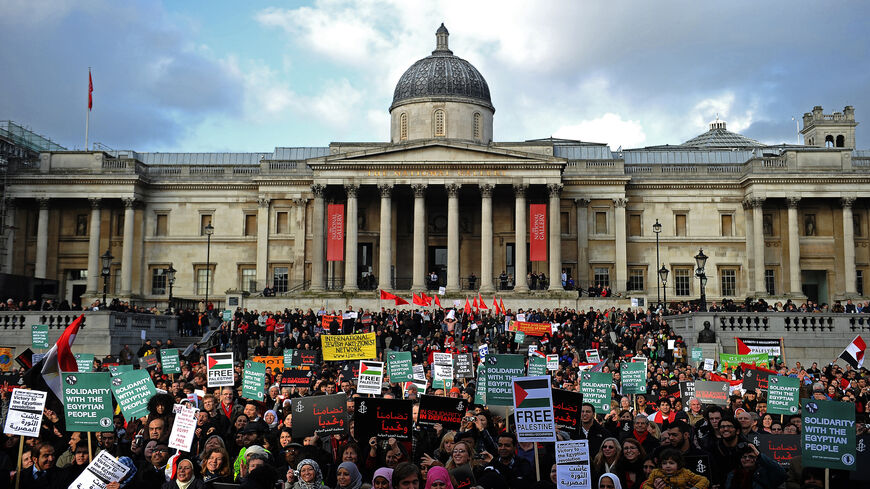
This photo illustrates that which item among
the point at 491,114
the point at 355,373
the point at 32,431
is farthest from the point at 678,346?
the point at 491,114

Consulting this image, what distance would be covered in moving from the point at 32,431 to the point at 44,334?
1672 centimetres

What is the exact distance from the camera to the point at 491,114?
6012cm

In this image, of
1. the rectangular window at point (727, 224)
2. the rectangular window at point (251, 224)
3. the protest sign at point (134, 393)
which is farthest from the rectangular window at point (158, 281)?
the protest sign at point (134, 393)

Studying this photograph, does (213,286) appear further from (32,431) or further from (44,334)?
(32,431)

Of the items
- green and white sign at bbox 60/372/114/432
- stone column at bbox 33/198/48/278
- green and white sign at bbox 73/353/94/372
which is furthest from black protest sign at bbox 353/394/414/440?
stone column at bbox 33/198/48/278

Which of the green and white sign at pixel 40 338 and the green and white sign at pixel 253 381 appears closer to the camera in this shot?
the green and white sign at pixel 253 381

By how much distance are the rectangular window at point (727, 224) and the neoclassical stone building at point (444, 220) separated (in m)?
0.07

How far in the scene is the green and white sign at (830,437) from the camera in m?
11.3

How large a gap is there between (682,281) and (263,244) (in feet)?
89.6

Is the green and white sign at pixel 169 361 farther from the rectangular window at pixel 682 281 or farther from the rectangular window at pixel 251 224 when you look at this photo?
the rectangular window at pixel 682 281

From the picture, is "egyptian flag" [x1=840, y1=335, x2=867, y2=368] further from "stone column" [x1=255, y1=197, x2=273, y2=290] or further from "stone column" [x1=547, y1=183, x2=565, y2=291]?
"stone column" [x1=255, y1=197, x2=273, y2=290]

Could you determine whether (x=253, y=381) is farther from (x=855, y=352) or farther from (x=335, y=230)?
(x=335, y=230)

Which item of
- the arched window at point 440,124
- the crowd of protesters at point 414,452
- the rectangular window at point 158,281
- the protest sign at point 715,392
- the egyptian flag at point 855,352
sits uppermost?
the arched window at point 440,124

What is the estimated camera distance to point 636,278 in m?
58.0
